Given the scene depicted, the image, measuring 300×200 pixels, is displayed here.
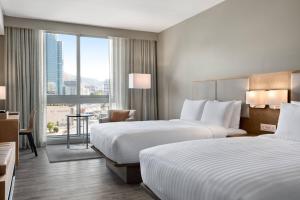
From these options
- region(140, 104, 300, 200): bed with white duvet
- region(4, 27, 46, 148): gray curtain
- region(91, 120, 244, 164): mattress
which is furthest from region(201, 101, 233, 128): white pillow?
region(4, 27, 46, 148): gray curtain

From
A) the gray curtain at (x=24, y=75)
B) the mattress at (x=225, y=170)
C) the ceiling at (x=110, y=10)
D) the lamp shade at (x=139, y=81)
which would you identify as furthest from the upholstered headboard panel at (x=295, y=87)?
the gray curtain at (x=24, y=75)

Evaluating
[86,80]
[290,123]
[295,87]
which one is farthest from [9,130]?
[295,87]

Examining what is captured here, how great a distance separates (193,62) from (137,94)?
1885mm

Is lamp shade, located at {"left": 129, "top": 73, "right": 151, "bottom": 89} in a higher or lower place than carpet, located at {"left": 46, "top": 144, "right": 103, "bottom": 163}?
higher

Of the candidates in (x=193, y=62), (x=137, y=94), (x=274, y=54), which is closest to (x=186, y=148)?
(x=274, y=54)

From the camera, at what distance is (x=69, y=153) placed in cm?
520

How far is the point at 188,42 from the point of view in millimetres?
5754

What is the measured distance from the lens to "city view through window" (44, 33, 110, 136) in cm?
626

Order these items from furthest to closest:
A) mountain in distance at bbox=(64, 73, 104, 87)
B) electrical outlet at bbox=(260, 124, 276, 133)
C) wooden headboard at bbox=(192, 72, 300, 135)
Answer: mountain in distance at bbox=(64, 73, 104, 87)
electrical outlet at bbox=(260, 124, 276, 133)
wooden headboard at bbox=(192, 72, 300, 135)

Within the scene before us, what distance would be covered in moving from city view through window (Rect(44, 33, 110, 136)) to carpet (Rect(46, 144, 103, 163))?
2.50ft

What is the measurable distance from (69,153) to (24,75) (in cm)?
201

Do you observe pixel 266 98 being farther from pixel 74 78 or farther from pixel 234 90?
pixel 74 78

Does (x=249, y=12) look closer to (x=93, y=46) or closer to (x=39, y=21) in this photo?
(x=93, y=46)

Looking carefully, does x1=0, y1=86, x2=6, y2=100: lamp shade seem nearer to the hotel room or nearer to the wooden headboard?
the hotel room
